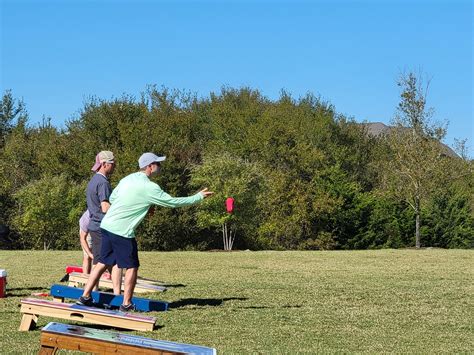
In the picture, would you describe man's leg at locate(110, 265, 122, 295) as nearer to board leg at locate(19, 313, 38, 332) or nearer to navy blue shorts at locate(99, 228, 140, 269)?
navy blue shorts at locate(99, 228, 140, 269)

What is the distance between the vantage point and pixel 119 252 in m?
8.89

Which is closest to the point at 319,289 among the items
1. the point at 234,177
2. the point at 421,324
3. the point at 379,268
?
the point at 421,324

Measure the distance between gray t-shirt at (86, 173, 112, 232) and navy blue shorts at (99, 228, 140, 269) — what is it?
1019mm

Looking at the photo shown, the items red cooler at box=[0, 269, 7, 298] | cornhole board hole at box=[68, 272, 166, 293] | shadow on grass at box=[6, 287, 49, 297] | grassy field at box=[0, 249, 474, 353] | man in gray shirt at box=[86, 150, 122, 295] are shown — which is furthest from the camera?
cornhole board hole at box=[68, 272, 166, 293]

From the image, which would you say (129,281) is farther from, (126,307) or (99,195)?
(99,195)

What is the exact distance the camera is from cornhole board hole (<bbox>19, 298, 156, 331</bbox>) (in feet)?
25.9

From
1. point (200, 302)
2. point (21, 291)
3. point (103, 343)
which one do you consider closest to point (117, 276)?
point (200, 302)

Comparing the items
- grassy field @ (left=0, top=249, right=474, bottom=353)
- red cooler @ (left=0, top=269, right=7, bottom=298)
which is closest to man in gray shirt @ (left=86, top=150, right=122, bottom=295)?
grassy field @ (left=0, top=249, right=474, bottom=353)

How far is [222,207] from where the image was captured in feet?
121

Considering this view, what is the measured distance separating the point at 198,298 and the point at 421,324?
12.4 ft

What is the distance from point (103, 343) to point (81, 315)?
9.71 ft

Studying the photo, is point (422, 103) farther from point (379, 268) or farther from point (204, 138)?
point (379, 268)

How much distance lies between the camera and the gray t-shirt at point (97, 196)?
988 centimetres

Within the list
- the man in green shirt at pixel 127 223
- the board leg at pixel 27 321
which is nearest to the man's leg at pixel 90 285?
the man in green shirt at pixel 127 223
